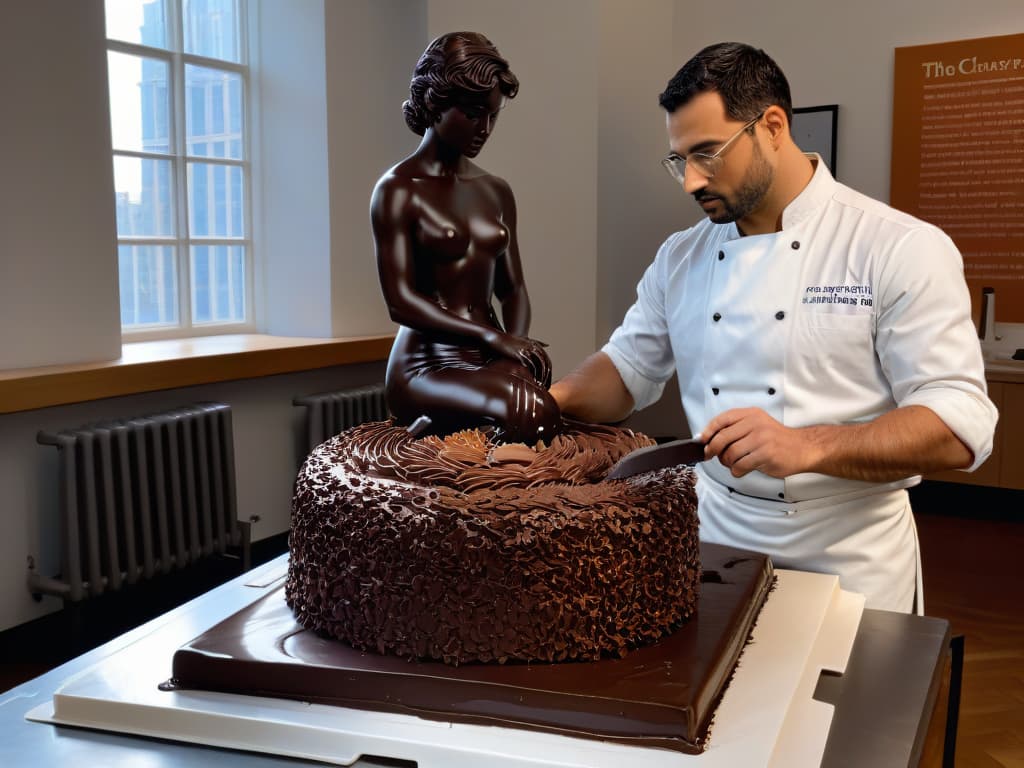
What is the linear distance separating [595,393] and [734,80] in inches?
21.3

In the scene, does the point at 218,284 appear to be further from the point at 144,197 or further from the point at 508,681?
the point at 508,681

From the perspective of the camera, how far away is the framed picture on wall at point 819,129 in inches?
183

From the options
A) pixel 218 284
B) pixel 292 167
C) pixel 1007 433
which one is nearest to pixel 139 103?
pixel 292 167

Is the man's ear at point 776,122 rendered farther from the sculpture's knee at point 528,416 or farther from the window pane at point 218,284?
the window pane at point 218,284

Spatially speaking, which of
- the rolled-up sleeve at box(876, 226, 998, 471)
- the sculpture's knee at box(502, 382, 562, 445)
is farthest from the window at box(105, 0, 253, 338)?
the rolled-up sleeve at box(876, 226, 998, 471)

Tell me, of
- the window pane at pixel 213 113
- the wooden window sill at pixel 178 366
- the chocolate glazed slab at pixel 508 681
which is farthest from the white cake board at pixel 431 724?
the window pane at pixel 213 113

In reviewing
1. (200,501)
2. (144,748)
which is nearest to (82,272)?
(200,501)

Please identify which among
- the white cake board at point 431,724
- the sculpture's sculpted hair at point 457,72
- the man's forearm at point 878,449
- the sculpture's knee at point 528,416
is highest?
the sculpture's sculpted hair at point 457,72

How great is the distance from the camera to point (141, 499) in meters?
2.96

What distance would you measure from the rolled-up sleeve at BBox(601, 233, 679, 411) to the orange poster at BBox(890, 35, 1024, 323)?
10.6 ft

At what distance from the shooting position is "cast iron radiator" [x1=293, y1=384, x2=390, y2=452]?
3.69 meters

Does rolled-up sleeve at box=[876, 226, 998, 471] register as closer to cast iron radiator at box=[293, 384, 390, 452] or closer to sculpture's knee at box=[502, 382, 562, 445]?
sculpture's knee at box=[502, 382, 562, 445]

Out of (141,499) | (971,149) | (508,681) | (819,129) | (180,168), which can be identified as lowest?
(141,499)

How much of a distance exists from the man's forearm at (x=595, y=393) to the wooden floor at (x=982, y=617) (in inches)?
30.1
